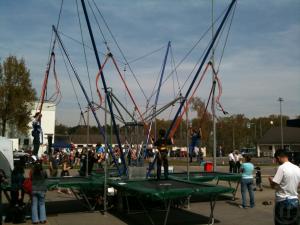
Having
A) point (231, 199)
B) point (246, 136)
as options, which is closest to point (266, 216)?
point (231, 199)

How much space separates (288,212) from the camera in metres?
6.27

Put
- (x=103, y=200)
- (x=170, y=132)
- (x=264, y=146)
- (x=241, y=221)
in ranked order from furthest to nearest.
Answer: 1. (x=264, y=146)
2. (x=170, y=132)
3. (x=103, y=200)
4. (x=241, y=221)

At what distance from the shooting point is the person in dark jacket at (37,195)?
1022 centimetres

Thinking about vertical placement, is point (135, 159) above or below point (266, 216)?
above

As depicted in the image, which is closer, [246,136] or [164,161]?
[164,161]

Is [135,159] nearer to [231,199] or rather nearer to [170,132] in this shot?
[170,132]

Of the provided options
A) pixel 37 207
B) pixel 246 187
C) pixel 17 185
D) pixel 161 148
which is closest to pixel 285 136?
pixel 246 187

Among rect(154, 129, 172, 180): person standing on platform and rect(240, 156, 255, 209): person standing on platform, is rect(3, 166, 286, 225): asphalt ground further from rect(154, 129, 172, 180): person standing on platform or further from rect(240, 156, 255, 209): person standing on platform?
rect(154, 129, 172, 180): person standing on platform

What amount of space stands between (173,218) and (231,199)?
424 centimetres

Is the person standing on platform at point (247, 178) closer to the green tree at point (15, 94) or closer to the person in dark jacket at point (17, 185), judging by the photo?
the person in dark jacket at point (17, 185)

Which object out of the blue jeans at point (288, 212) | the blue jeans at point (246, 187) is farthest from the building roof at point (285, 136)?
the blue jeans at point (288, 212)

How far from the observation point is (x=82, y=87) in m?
14.7

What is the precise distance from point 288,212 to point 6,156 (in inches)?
581

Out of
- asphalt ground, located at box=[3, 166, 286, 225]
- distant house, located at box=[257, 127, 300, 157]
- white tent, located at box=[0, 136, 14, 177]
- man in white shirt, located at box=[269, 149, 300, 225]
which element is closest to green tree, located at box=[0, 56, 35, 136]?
white tent, located at box=[0, 136, 14, 177]
